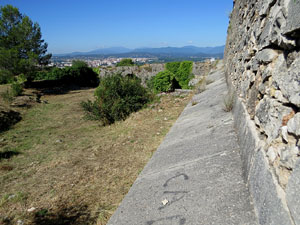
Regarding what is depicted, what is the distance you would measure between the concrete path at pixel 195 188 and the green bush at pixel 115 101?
583 centimetres

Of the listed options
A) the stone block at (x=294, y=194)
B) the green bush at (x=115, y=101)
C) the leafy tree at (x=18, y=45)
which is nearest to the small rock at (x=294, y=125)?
the stone block at (x=294, y=194)

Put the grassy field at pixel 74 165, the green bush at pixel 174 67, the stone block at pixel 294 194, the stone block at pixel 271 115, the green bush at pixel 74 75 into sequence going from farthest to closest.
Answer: the green bush at pixel 74 75
the green bush at pixel 174 67
the grassy field at pixel 74 165
the stone block at pixel 271 115
the stone block at pixel 294 194

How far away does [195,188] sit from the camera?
6.82 feet

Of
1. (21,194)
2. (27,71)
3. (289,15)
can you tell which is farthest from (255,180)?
(27,71)

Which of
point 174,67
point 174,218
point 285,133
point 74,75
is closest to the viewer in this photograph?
point 285,133

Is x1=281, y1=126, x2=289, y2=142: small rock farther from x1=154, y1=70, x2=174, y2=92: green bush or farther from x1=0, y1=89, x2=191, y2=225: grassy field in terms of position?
x1=154, y1=70, x2=174, y2=92: green bush

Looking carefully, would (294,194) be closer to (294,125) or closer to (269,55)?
(294,125)

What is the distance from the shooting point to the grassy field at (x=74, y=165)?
11.3ft

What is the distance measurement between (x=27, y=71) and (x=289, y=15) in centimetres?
1988

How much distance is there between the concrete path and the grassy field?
1.03m

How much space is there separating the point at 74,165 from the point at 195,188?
13.0 feet

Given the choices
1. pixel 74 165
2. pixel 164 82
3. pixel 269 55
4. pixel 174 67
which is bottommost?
pixel 74 165

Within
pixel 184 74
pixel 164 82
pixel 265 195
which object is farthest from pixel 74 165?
pixel 184 74

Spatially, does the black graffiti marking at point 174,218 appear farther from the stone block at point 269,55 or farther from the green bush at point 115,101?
the green bush at point 115,101
